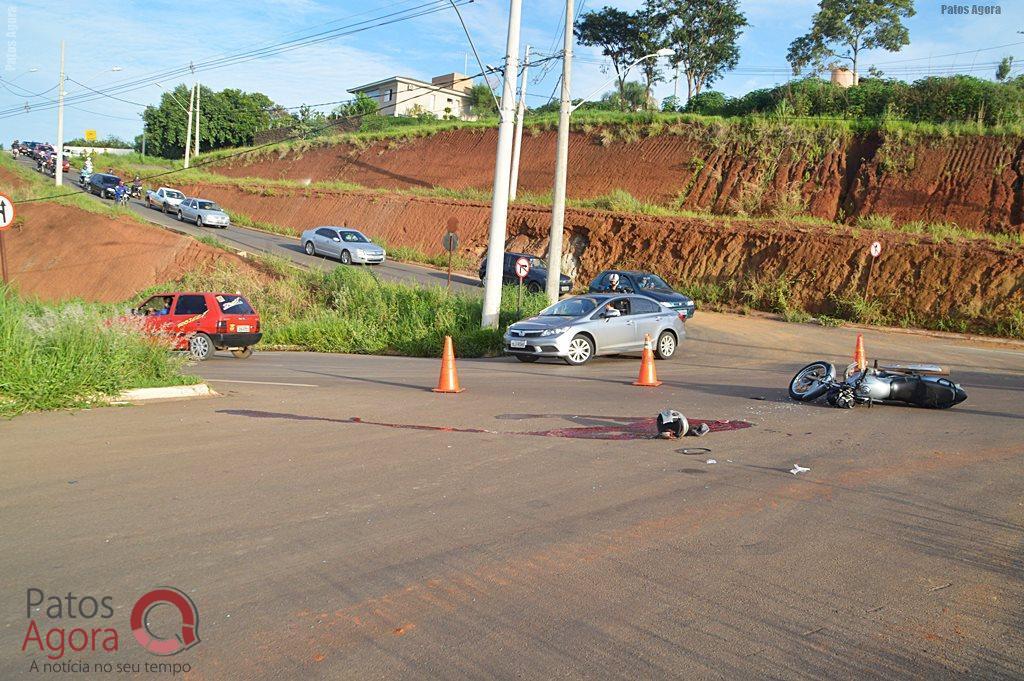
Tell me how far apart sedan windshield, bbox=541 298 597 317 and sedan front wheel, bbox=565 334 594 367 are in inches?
26.4

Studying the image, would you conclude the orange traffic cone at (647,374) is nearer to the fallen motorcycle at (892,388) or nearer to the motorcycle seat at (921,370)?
the fallen motorcycle at (892,388)

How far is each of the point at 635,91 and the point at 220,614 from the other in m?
88.2

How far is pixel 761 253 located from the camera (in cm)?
3591

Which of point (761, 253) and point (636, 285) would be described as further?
point (761, 253)

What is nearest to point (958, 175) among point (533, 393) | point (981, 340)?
point (981, 340)

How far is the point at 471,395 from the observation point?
533 inches

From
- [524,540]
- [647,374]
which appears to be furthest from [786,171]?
[524,540]

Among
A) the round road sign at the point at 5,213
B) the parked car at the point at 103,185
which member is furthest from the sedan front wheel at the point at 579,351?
the parked car at the point at 103,185

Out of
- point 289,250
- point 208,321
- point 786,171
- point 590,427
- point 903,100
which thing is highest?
point 903,100

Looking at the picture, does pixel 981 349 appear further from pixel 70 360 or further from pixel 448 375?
pixel 70 360

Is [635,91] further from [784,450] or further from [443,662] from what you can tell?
[443,662]

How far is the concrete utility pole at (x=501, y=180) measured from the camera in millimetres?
21391

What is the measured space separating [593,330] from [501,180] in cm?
514

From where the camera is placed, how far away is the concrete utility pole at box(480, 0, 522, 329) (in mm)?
21391
